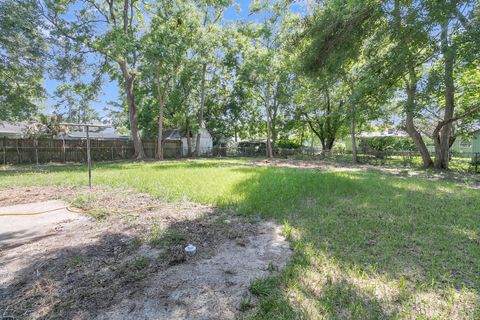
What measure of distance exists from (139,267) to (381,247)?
98.7 inches

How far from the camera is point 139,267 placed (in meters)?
2.10

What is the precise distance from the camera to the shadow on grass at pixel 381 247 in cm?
166

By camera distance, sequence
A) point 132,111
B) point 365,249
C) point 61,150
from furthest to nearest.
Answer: point 132,111
point 61,150
point 365,249

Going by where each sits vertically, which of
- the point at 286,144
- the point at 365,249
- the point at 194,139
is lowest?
the point at 365,249

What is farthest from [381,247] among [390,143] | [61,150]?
[390,143]

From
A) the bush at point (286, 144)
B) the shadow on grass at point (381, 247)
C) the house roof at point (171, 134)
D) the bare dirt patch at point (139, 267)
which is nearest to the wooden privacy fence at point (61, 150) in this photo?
the house roof at point (171, 134)

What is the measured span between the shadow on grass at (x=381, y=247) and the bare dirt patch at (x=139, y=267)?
39 centimetres

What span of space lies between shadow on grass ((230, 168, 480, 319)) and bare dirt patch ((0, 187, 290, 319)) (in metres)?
0.39

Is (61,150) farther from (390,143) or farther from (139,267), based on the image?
(390,143)

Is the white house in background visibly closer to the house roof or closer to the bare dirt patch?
the house roof

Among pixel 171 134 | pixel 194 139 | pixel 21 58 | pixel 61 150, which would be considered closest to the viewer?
pixel 21 58

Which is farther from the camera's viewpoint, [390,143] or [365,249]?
[390,143]

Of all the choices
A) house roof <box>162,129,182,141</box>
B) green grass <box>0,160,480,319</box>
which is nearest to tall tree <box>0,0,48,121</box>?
green grass <box>0,160,480,319</box>

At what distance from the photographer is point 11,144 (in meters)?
11.7
